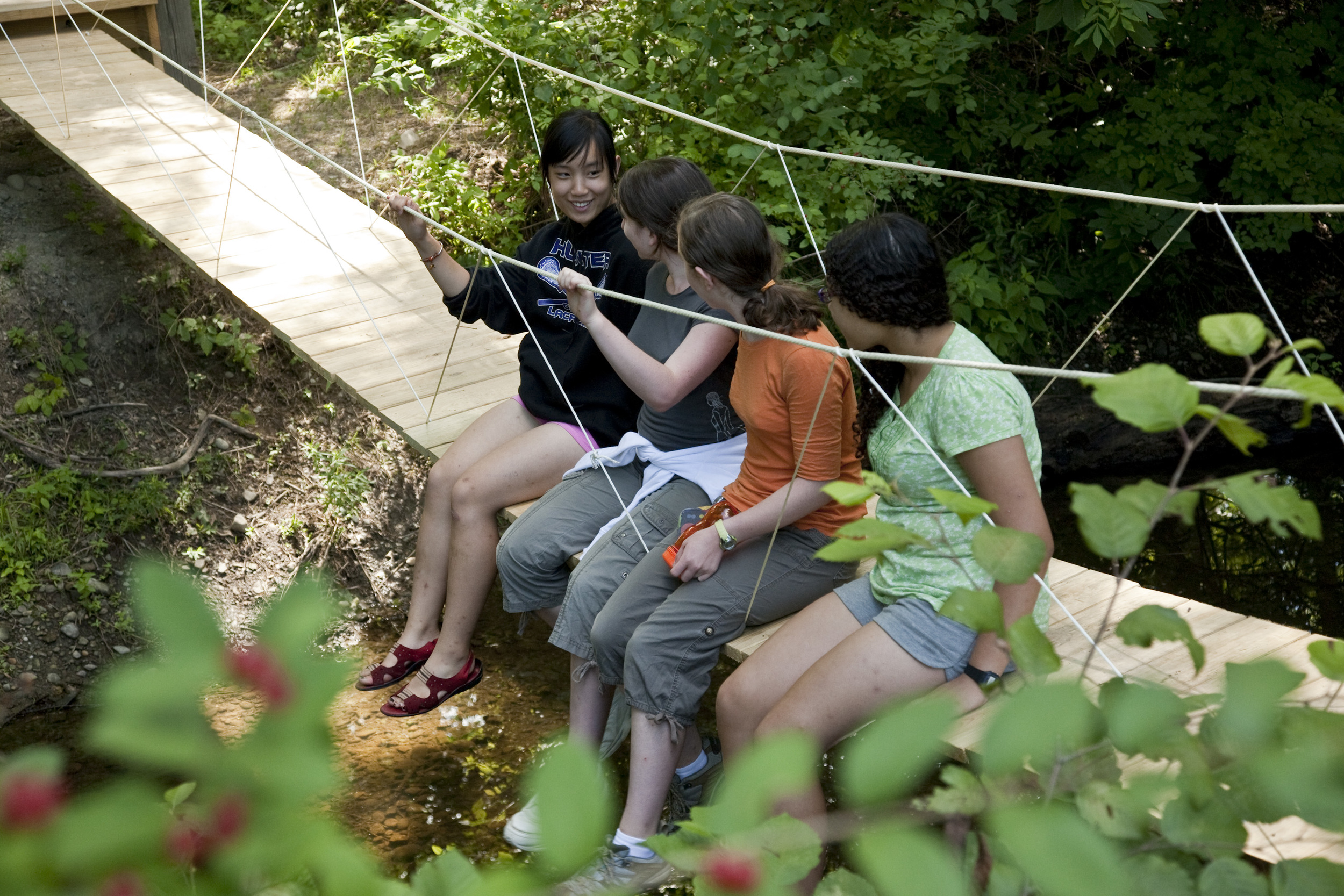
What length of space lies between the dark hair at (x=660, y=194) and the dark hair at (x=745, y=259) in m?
0.14

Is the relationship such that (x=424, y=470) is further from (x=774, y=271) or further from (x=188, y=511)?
(x=774, y=271)

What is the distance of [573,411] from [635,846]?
2.57 ft

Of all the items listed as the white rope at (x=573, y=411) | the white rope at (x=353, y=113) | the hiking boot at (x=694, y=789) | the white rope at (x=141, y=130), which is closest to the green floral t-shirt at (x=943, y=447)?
the white rope at (x=573, y=411)

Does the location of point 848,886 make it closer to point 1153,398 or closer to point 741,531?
point 1153,398

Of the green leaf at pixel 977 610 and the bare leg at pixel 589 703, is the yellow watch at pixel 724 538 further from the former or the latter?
the green leaf at pixel 977 610

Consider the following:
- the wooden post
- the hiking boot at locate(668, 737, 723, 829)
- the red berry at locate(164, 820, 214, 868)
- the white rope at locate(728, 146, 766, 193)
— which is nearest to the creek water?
the white rope at locate(728, 146, 766, 193)

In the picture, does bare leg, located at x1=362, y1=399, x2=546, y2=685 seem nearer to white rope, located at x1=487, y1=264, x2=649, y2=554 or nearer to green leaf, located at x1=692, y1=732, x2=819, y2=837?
white rope, located at x1=487, y1=264, x2=649, y2=554

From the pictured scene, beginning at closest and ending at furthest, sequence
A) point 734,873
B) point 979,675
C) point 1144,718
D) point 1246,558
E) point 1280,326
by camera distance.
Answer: point 734,873, point 1144,718, point 1280,326, point 979,675, point 1246,558

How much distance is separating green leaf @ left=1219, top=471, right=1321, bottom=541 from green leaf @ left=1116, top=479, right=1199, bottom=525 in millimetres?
22

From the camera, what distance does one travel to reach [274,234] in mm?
3154

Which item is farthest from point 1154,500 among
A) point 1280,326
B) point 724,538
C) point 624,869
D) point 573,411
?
point 573,411

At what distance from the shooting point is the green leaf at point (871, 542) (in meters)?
0.66

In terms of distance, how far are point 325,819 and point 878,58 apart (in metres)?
3.21

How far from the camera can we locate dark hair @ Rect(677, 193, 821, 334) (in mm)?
1729
